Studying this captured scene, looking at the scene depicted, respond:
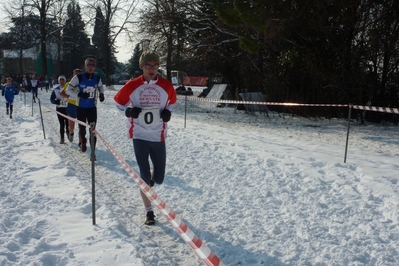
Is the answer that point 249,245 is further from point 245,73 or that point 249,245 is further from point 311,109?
point 245,73

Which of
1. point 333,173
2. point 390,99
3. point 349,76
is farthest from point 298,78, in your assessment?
point 333,173

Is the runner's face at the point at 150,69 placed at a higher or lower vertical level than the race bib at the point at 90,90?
higher

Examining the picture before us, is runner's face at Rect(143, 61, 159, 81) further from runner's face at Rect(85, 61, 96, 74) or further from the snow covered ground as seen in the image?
runner's face at Rect(85, 61, 96, 74)

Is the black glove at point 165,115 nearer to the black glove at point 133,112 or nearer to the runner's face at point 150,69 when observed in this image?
the black glove at point 133,112

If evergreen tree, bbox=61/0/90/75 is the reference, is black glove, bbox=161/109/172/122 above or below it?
below

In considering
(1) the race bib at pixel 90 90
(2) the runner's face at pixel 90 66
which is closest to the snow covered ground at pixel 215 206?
(1) the race bib at pixel 90 90

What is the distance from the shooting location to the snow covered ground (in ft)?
12.6

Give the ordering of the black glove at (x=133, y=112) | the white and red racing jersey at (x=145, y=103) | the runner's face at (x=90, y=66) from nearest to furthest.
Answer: the black glove at (x=133, y=112) → the white and red racing jersey at (x=145, y=103) → the runner's face at (x=90, y=66)

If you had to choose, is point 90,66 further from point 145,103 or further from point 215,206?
point 215,206

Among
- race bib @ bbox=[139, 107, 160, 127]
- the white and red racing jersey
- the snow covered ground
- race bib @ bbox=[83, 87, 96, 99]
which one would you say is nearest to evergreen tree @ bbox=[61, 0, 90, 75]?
the snow covered ground

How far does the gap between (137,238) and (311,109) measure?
46.5 feet

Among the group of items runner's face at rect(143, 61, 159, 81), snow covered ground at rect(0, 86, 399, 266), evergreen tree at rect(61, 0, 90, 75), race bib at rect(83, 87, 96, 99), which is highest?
evergreen tree at rect(61, 0, 90, 75)

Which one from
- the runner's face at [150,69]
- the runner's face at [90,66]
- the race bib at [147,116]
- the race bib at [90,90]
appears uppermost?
the runner's face at [90,66]

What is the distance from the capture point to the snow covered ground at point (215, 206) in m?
3.84
